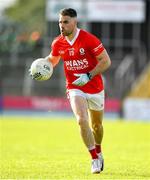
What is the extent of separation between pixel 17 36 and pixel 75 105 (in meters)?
31.0

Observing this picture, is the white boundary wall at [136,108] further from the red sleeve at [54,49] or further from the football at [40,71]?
the football at [40,71]

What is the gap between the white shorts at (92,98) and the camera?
11.1 m

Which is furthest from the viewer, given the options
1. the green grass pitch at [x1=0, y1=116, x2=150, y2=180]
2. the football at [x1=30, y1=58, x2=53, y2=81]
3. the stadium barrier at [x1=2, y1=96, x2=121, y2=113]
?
the stadium barrier at [x1=2, y1=96, x2=121, y2=113]

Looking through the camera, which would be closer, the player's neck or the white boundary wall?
the player's neck

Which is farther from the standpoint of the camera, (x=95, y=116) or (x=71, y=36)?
(x=95, y=116)

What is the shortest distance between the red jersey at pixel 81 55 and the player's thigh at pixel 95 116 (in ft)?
1.16

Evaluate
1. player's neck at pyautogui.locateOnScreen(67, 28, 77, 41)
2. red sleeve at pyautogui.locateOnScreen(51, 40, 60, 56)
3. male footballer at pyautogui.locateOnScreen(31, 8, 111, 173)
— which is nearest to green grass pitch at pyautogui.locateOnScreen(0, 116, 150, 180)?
male footballer at pyautogui.locateOnScreen(31, 8, 111, 173)

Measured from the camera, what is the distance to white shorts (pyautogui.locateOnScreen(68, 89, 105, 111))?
1113 cm

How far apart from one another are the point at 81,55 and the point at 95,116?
39.9 inches

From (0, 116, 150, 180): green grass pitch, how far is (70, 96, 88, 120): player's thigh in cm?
79

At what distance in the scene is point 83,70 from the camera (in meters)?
11.2

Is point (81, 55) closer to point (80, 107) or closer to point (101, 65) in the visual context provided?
point (101, 65)

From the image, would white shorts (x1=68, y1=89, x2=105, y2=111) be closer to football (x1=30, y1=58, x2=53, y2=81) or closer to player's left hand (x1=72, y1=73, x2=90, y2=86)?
player's left hand (x1=72, y1=73, x2=90, y2=86)

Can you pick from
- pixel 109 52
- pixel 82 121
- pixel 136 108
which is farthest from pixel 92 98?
pixel 109 52
